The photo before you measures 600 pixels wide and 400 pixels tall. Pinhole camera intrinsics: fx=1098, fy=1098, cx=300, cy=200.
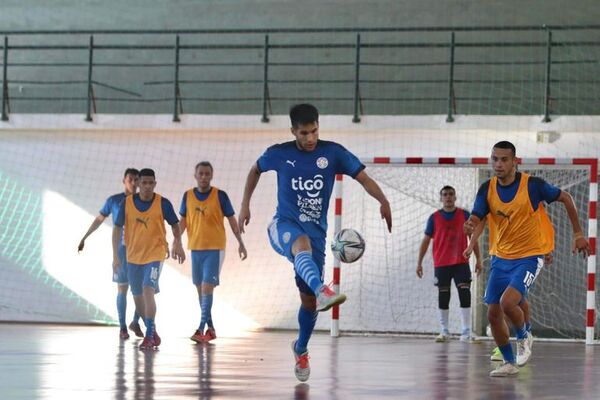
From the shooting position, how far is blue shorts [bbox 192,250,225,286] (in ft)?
44.6

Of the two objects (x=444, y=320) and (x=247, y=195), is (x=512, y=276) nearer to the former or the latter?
(x=247, y=195)

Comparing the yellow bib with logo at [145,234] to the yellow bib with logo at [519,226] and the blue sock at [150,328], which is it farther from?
the yellow bib with logo at [519,226]

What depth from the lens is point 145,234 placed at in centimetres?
1239

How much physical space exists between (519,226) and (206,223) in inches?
214

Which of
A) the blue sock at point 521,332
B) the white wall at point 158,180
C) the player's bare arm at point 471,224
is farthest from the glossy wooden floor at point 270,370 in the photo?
the white wall at point 158,180

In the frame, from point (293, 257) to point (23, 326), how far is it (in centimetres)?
927

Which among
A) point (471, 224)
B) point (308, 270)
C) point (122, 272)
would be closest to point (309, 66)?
point (122, 272)

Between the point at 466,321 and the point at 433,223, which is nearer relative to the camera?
the point at 466,321

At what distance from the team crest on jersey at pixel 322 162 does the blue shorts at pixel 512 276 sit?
1976mm

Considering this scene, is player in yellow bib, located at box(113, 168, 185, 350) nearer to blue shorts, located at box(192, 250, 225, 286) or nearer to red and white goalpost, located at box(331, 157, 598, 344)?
blue shorts, located at box(192, 250, 225, 286)

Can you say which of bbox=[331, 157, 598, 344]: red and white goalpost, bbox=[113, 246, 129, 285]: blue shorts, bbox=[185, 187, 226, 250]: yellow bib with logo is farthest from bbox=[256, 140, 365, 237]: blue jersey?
bbox=[331, 157, 598, 344]: red and white goalpost

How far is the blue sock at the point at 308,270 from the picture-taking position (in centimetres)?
744

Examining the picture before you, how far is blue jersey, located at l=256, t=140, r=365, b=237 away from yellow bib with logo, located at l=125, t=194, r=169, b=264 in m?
4.40

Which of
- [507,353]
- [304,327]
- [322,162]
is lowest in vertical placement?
[507,353]
